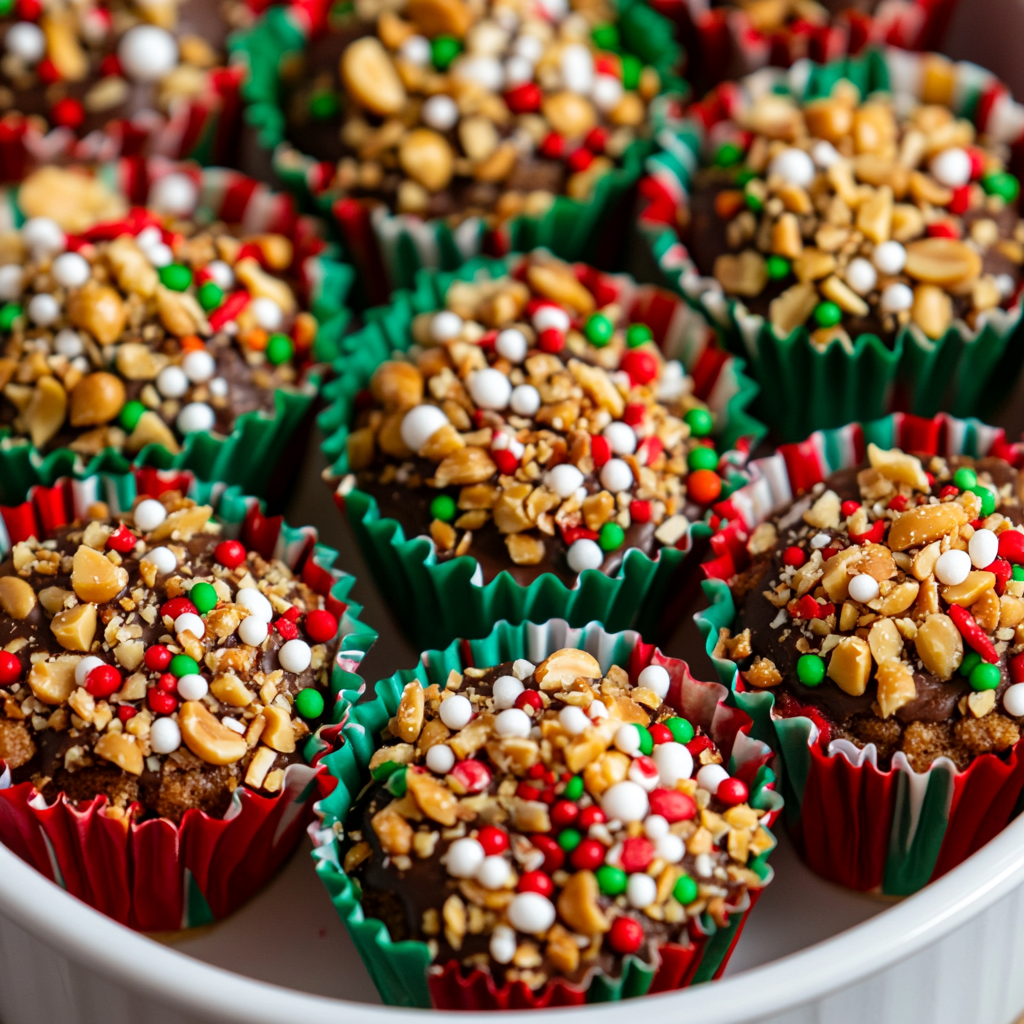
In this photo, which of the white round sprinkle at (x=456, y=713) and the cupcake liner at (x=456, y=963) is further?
the white round sprinkle at (x=456, y=713)

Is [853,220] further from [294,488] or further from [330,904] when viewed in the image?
[330,904]

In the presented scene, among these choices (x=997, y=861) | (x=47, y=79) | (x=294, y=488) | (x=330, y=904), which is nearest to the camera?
(x=997, y=861)

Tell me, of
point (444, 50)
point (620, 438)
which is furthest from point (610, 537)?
point (444, 50)

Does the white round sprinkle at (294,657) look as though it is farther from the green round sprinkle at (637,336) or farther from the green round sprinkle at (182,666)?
the green round sprinkle at (637,336)

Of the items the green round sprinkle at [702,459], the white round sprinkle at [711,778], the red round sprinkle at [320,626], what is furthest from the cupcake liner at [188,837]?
the green round sprinkle at [702,459]

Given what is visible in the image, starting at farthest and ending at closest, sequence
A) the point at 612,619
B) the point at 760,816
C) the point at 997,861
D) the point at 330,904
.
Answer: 1. the point at 612,619
2. the point at 330,904
3. the point at 760,816
4. the point at 997,861

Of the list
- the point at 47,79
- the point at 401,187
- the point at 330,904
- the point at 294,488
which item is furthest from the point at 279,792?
the point at 47,79

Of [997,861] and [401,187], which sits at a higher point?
[401,187]

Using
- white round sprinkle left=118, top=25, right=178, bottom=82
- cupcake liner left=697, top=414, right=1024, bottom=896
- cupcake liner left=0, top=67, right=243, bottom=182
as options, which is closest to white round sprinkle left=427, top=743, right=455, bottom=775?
cupcake liner left=697, top=414, right=1024, bottom=896
